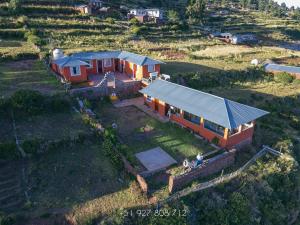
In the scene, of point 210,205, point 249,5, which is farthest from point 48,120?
point 249,5

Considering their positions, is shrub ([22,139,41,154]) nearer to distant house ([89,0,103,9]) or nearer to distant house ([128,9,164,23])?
distant house ([128,9,164,23])

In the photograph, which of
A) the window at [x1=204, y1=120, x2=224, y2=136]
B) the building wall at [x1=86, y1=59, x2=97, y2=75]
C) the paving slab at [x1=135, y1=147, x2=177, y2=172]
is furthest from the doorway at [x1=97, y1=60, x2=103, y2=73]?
the window at [x1=204, y1=120, x2=224, y2=136]

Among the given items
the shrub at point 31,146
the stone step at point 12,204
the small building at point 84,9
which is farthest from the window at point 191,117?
the small building at point 84,9

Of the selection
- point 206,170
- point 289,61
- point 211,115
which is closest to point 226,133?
point 211,115

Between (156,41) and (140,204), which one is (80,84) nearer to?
(140,204)

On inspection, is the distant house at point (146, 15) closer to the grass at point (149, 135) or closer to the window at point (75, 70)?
the window at point (75, 70)
